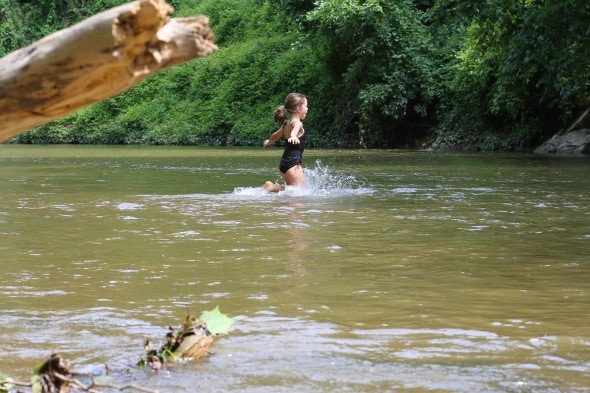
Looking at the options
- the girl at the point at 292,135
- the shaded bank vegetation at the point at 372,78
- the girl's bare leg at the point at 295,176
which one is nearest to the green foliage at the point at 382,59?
the shaded bank vegetation at the point at 372,78

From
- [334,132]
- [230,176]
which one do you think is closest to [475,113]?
[334,132]

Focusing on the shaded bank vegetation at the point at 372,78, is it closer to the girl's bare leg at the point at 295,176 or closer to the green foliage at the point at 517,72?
the green foliage at the point at 517,72

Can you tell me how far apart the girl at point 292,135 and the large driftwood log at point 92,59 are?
430 inches

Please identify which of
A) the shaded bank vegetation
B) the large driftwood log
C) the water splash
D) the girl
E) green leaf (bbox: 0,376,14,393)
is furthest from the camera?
the shaded bank vegetation

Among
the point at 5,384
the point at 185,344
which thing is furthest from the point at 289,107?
the point at 5,384

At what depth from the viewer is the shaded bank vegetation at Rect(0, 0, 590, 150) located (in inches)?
850

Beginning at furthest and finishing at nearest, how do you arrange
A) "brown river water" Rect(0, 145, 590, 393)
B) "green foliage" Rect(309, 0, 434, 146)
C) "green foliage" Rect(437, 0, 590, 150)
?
"green foliage" Rect(309, 0, 434, 146) → "green foliage" Rect(437, 0, 590, 150) → "brown river water" Rect(0, 145, 590, 393)

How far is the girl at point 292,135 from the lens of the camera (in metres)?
14.7

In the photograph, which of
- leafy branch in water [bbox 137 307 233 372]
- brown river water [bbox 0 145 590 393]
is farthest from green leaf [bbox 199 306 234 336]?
brown river water [bbox 0 145 590 393]

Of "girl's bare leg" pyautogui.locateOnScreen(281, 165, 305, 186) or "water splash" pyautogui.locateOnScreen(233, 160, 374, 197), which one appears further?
"girl's bare leg" pyautogui.locateOnScreen(281, 165, 305, 186)

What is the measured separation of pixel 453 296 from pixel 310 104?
33.1m

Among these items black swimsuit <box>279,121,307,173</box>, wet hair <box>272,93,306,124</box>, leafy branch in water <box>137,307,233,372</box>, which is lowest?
leafy branch in water <box>137,307,233,372</box>

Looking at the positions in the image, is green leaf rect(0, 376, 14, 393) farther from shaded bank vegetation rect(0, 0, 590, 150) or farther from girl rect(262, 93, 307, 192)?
shaded bank vegetation rect(0, 0, 590, 150)

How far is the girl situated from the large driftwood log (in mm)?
10917
